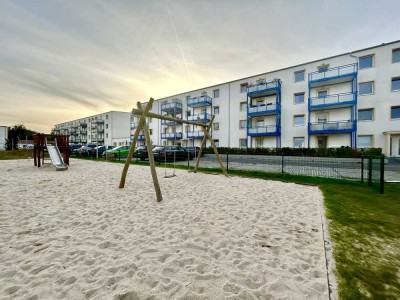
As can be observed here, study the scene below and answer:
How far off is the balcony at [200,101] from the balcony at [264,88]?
315 inches

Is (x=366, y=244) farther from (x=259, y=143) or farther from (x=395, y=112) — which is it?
(x=259, y=143)

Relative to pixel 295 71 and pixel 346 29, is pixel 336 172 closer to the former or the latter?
pixel 346 29

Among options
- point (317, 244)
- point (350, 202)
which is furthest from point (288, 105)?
point (317, 244)

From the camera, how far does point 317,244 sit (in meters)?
2.81

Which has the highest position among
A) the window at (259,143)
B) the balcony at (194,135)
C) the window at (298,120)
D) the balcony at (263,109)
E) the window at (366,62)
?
the window at (366,62)

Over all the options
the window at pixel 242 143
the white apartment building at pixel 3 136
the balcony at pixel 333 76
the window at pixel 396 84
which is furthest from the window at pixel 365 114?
the white apartment building at pixel 3 136

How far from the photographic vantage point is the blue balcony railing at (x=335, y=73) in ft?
68.2

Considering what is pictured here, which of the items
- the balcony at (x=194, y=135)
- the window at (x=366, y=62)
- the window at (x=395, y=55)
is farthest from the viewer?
the balcony at (x=194, y=135)

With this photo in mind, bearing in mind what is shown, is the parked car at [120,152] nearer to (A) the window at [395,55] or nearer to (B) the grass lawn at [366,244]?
(B) the grass lawn at [366,244]

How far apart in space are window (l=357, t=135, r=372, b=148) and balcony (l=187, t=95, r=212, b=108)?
22.5m

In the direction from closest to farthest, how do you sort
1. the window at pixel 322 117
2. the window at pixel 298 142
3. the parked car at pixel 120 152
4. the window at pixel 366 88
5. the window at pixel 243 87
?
the window at pixel 366 88, the parked car at pixel 120 152, the window at pixel 322 117, the window at pixel 298 142, the window at pixel 243 87

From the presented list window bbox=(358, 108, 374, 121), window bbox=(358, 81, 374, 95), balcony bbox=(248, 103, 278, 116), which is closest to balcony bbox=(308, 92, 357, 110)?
window bbox=(358, 81, 374, 95)

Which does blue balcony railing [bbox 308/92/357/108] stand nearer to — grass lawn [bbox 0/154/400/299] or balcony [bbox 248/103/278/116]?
balcony [bbox 248/103/278/116]

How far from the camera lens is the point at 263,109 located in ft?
87.5
